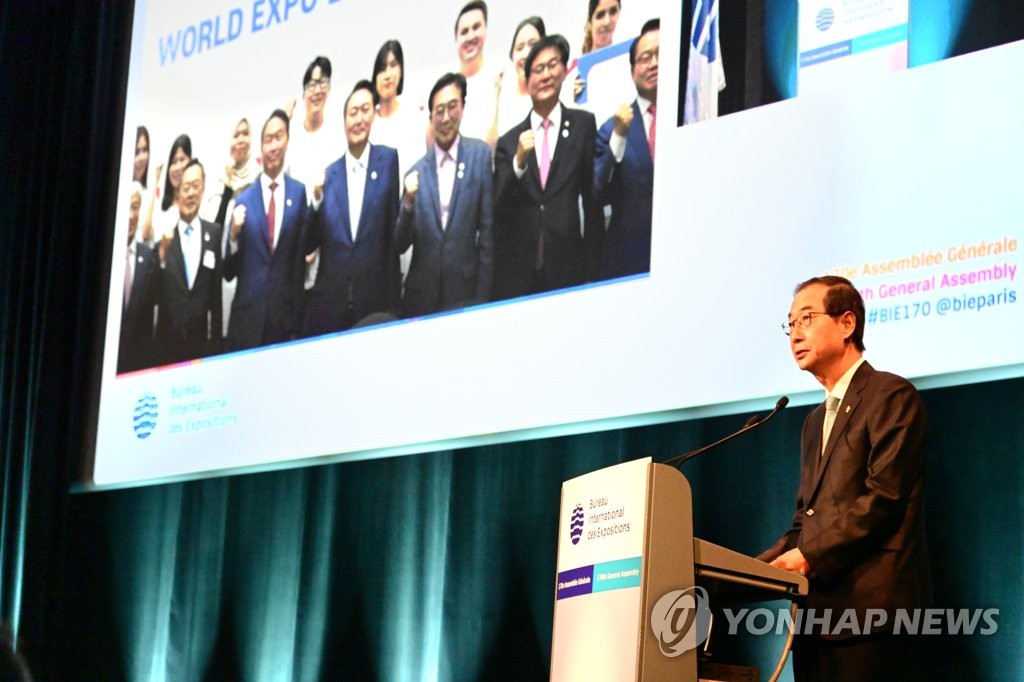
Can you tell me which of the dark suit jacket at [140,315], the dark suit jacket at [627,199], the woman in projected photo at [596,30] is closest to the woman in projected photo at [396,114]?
the woman in projected photo at [596,30]

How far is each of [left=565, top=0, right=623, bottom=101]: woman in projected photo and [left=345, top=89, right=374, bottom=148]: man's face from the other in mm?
851

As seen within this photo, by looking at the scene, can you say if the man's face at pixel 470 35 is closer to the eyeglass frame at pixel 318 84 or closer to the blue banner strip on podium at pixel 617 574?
the eyeglass frame at pixel 318 84

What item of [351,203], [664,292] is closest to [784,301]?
[664,292]

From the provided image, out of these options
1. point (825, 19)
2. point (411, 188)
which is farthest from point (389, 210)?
point (825, 19)

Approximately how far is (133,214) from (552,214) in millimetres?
2121

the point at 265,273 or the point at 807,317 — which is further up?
the point at 265,273

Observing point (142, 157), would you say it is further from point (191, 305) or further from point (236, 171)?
point (191, 305)

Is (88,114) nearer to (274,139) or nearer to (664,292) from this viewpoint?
(274,139)

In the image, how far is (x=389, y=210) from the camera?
183 inches

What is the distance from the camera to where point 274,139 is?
5137 mm

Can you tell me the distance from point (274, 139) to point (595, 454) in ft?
5.90

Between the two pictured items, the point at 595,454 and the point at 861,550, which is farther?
the point at 595,454

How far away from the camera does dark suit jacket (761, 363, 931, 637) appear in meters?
2.54
